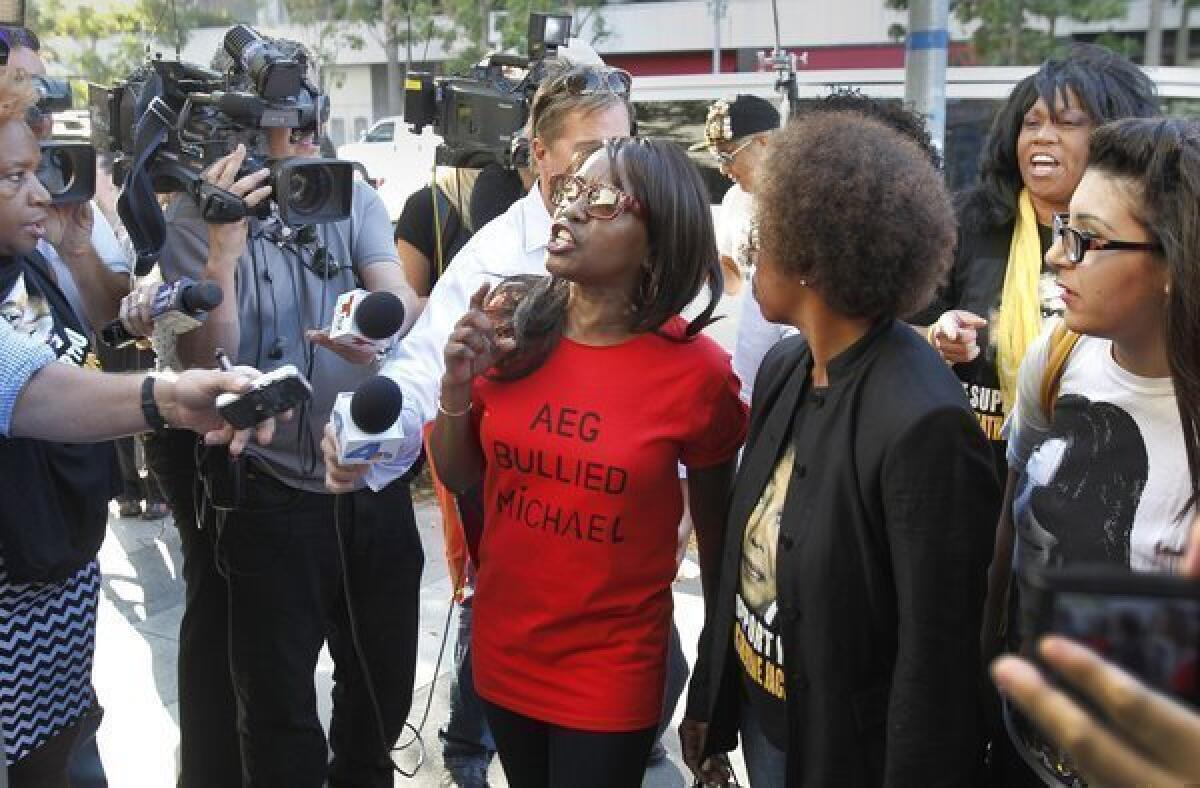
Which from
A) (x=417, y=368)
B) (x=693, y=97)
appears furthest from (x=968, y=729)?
(x=693, y=97)

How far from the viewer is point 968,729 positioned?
5.89ft

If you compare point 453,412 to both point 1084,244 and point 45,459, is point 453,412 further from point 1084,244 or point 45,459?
point 1084,244

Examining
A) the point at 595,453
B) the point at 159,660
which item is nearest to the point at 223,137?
the point at 595,453

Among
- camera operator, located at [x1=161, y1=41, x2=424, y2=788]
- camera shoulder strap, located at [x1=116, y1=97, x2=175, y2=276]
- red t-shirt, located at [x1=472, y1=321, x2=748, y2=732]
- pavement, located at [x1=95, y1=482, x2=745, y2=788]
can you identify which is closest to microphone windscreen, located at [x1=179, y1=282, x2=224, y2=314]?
camera operator, located at [x1=161, y1=41, x2=424, y2=788]

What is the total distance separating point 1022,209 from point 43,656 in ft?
8.60

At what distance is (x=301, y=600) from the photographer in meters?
2.74

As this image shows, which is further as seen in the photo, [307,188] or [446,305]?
[446,305]

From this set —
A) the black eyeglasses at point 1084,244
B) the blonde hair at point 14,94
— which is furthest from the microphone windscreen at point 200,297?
the black eyeglasses at point 1084,244

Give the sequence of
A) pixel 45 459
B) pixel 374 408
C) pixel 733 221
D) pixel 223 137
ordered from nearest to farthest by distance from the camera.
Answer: pixel 374 408
pixel 45 459
pixel 223 137
pixel 733 221

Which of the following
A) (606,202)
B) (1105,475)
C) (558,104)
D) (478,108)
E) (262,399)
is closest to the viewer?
(1105,475)

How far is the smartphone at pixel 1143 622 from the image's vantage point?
32.6 inches

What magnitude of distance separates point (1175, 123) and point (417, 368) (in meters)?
1.60

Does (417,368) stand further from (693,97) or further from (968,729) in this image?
(693,97)

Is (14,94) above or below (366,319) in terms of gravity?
above
